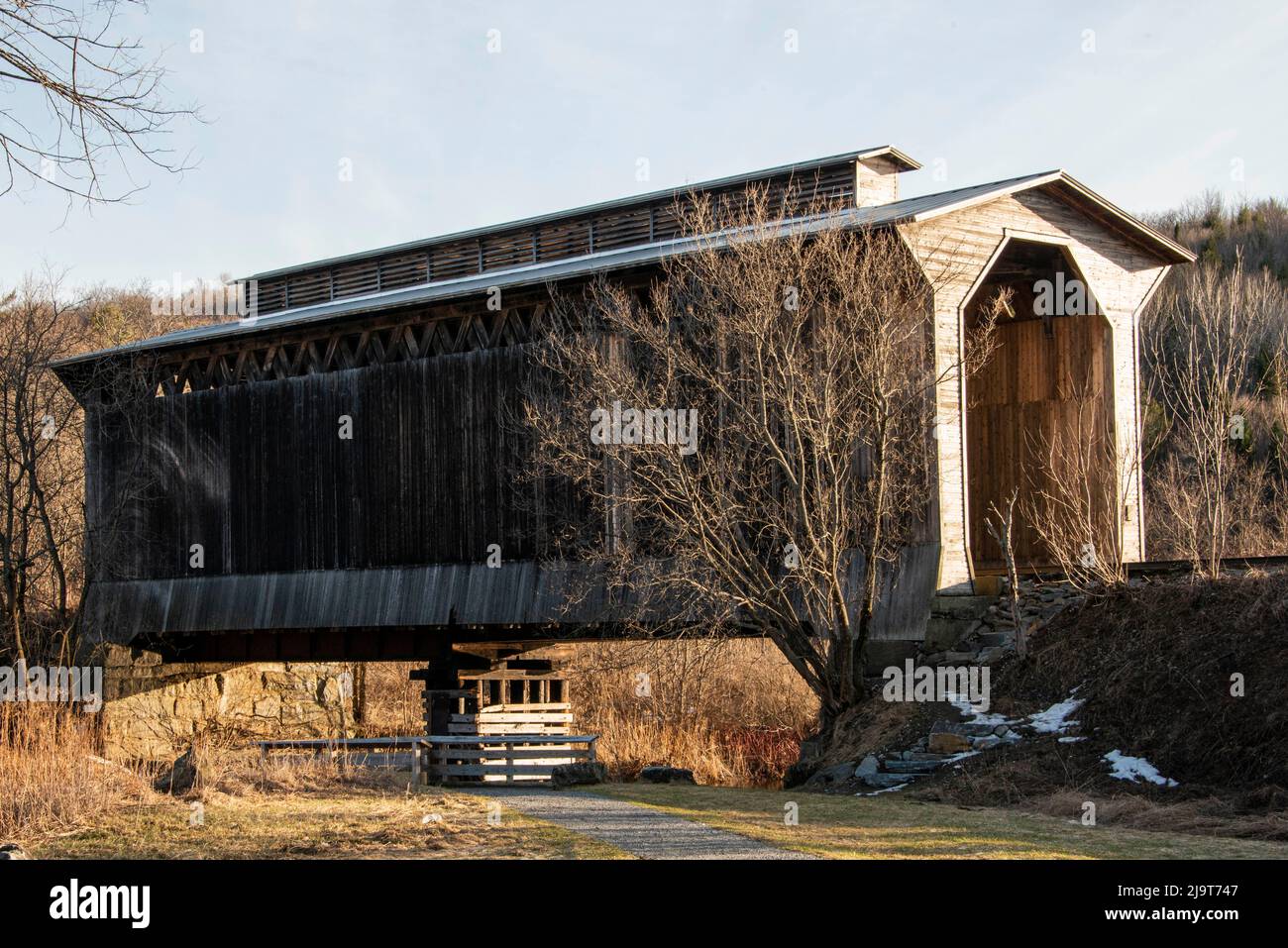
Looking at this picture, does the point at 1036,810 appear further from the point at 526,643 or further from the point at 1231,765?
the point at 526,643

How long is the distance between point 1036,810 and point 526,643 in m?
12.7

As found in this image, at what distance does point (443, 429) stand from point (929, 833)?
14.3 metres

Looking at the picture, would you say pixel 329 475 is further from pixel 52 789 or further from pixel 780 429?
pixel 52 789

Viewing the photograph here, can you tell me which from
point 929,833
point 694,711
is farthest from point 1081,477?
point 694,711

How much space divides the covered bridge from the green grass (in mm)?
5244

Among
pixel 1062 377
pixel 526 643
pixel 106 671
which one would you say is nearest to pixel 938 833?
pixel 1062 377

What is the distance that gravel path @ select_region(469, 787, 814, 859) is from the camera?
11.1 metres

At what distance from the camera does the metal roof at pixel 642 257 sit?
1962 cm

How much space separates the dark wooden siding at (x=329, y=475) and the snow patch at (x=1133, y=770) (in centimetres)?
973

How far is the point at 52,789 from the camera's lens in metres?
13.1

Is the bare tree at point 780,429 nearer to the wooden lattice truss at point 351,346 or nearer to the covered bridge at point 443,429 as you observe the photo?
the covered bridge at point 443,429

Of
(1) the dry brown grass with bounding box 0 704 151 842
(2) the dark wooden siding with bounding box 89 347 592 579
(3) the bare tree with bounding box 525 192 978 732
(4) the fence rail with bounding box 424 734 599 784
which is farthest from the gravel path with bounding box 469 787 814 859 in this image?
(2) the dark wooden siding with bounding box 89 347 592 579
